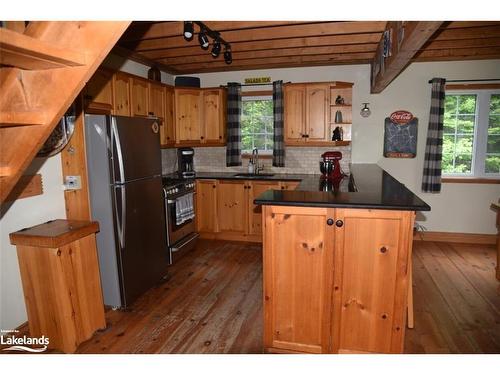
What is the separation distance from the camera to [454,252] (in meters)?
4.25

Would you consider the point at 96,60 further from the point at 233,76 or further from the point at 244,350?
the point at 233,76

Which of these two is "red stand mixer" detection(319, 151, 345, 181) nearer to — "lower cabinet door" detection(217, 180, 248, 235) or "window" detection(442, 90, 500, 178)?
"lower cabinet door" detection(217, 180, 248, 235)

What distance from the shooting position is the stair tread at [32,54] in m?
0.90

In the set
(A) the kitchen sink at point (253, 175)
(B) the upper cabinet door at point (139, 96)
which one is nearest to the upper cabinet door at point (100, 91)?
(B) the upper cabinet door at point (139, 96)

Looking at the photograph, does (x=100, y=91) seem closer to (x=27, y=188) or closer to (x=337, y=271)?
(x=27, y=188)

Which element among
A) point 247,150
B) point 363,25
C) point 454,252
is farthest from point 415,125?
point 247,150

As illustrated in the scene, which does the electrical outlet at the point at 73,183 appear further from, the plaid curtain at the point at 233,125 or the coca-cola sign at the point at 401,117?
the coca-cola sign at the point at 401,117

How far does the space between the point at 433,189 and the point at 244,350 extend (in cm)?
350

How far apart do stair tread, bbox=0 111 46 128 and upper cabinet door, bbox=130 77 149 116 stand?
2.78 meters

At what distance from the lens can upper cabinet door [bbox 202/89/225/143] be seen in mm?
4875

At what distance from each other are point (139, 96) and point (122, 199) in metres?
1.60

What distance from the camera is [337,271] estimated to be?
2082 mm

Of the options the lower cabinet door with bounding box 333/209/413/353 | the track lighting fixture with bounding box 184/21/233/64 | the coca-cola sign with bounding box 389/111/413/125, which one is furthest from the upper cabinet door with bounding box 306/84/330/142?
the lower cabinet door with bounding box 333/209/413/353

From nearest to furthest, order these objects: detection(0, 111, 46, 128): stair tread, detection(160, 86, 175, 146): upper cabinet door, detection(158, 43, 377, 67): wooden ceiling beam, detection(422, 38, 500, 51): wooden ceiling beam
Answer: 1. detection(0, 111, 46, 128): stair tread
2. detection(422, 38, 500, 51): wooden ceiling beam
3. detection(158, 43, 377, 67): wooden ceiling beam
4. detection(160, 86, 175, 146): upper cabinet door
